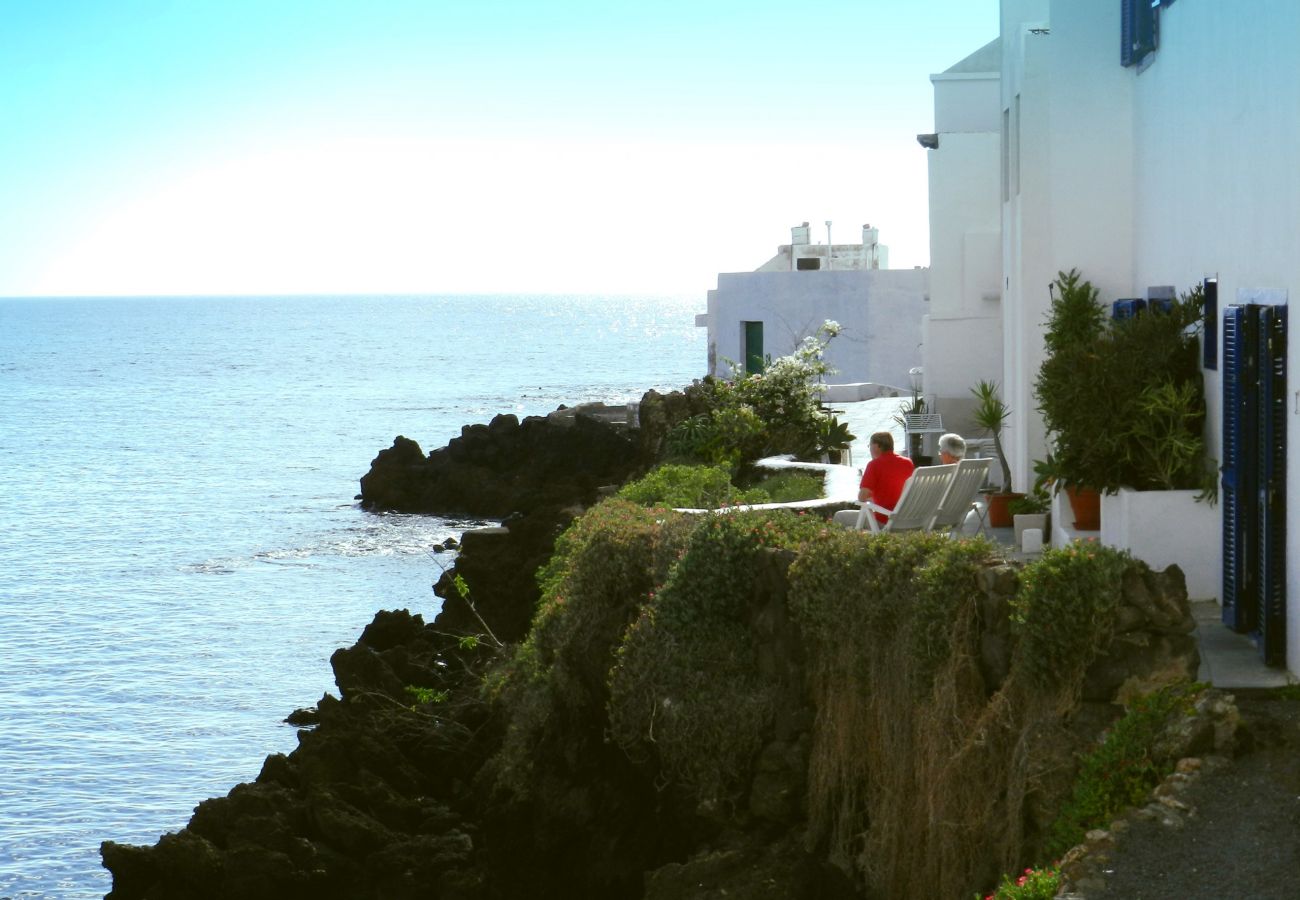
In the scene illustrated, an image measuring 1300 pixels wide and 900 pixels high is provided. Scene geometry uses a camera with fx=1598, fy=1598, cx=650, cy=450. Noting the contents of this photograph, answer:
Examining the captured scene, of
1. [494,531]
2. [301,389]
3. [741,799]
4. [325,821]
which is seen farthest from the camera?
[301,389]

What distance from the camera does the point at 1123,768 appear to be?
7.48 metres

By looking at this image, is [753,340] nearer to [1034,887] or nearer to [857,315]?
[857,315]

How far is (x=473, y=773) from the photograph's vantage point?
13859 mm

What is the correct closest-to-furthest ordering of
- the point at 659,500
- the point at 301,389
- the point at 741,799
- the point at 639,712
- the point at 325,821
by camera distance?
the point at 741,799, the point at 639,712, the point at 325,821, the point at 659,500, the point at 301,389

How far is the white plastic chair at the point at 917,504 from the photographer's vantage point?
455 inches

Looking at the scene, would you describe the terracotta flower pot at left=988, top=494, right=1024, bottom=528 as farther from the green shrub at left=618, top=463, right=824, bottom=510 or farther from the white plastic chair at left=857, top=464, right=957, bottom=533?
the white plastic chair at left=857, top=464, right=957, bottom=533

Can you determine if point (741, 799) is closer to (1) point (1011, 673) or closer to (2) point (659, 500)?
(1) point (1011, 673)

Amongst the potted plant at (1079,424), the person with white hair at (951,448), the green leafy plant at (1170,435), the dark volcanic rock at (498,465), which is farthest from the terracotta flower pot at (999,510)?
the dark volcanic rock at (498,465)

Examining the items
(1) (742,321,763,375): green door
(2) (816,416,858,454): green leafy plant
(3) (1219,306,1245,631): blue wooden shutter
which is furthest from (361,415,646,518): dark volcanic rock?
(3) (1219,306,1245,631): blue wooden shutter

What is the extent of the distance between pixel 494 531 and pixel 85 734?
6198 mm

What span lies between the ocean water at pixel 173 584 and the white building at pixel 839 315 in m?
10.2

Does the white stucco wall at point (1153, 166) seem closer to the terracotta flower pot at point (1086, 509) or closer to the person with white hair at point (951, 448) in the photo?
the terracotta flower pot at point (1086, 509)

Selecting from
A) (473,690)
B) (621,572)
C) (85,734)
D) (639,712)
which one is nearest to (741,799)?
(639,712)

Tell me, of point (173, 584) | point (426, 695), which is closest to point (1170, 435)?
point (426, 695)
